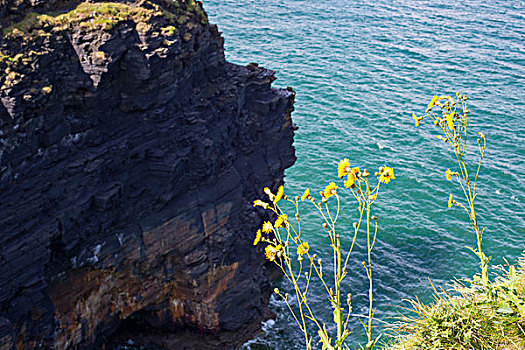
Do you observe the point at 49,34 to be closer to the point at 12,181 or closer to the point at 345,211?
the point at 12,181

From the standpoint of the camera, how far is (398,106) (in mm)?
50531

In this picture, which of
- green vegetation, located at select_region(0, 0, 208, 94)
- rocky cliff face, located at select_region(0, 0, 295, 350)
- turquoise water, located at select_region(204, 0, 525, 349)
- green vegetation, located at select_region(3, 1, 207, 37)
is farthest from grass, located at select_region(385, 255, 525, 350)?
turquoise water, located at select_region(204, 0, 525, 349)

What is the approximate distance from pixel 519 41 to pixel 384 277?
38793 millimetres

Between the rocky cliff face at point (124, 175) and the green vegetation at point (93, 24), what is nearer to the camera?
the green vegetation at point (93, 24)

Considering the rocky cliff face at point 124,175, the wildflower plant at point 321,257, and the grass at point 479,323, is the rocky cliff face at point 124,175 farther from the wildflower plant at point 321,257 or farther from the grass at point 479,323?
the grass at point 479,323

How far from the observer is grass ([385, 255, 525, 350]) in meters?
12.9

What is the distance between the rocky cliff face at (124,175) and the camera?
→ 20.9m

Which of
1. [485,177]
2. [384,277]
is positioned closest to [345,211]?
[384,277]

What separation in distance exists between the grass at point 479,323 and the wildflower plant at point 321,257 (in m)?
1.37

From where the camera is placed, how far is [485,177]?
138ft

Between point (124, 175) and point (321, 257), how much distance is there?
598 inches

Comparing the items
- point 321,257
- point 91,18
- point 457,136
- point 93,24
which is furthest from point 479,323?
point 321,257

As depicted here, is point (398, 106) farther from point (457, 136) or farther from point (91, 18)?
point (457, 136)

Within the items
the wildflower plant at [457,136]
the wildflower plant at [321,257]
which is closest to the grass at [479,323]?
the wildflower plant at [457,136]
